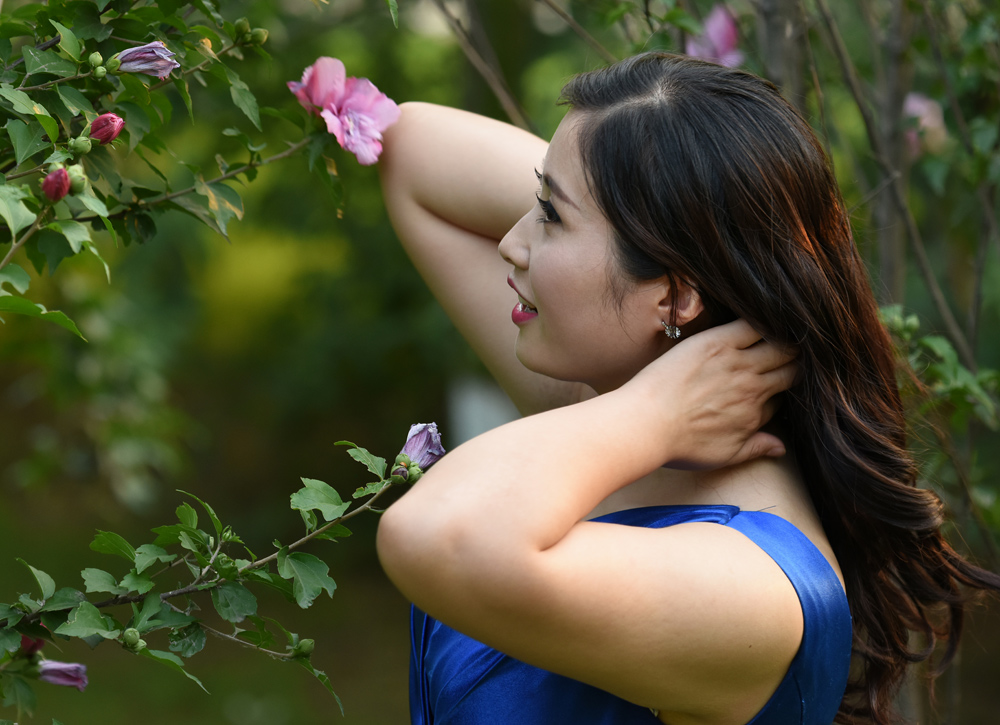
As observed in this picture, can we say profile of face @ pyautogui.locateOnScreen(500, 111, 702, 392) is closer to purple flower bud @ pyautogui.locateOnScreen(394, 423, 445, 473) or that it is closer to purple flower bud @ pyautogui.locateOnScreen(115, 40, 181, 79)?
purple flower bud @ pyautogui.locateOnScreen(394, 423, 445, 473)

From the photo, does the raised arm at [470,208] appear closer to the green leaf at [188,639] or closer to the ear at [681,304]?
the ear at [681,304]

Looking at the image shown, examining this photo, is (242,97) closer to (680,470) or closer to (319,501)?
(319,501)

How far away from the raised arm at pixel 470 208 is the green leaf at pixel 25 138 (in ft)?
2.19

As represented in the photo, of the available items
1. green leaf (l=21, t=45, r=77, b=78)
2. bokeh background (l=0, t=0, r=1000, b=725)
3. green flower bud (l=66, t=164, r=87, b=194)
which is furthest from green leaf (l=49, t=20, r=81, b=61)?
bokeh background (l=0, t=0, r=1000, b=725)

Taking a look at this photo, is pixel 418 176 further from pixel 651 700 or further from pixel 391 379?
pixel 391 379

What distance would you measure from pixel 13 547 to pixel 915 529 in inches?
284

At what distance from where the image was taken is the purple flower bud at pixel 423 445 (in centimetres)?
113

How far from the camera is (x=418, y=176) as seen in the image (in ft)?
5.30

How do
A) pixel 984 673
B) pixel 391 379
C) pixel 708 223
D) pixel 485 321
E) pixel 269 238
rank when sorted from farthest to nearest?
pixel 269 238
pixel 391 379
pixel 984 673
pixel 485 321
pixel 708 223

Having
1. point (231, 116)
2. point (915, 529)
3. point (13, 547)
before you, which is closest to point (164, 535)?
point (915, 529)

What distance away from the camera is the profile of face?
4.01 feet

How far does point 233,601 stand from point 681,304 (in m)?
0.69

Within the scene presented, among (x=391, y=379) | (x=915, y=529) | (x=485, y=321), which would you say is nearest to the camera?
(x=915, y=529)

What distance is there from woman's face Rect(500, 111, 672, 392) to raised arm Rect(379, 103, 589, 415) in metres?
0.26
